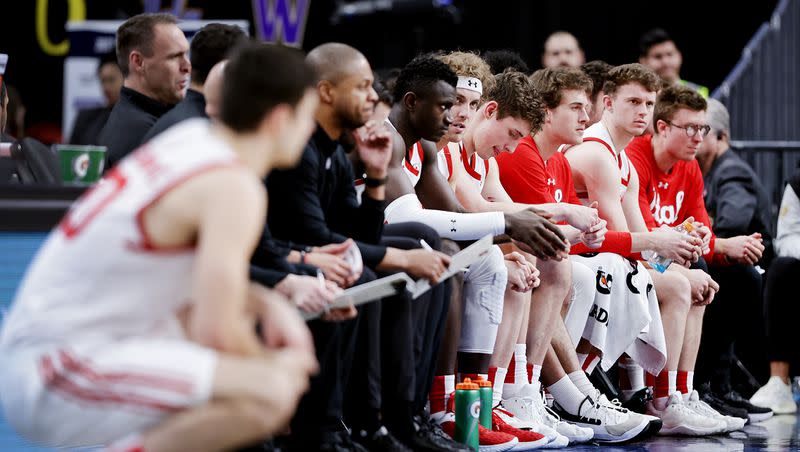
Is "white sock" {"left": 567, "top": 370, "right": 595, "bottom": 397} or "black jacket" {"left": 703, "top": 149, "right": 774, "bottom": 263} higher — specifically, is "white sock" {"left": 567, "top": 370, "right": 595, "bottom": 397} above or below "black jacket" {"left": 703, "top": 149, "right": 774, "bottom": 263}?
below

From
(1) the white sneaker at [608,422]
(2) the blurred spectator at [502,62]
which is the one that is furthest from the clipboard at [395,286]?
(2) the blurred spectator at [502,62]

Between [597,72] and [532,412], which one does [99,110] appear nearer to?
[597,72]

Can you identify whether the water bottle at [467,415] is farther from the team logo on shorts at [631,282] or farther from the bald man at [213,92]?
the team logo on shorts at [631,282]

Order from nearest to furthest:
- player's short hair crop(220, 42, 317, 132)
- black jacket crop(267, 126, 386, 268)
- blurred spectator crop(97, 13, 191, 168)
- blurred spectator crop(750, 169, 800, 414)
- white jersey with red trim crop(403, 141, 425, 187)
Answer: player's short hair crop(220, 42, 317, 132) → black jacket crop(267, 126, 386, 268) → white jersey with red trim crop(403, 141, 425, 187) → blurred spectator crop(97, 13, 191, 168) → blurred spectator crop(750, 169, 800, 414)

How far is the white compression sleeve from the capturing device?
428cm

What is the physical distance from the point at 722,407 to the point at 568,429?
4.46 feet

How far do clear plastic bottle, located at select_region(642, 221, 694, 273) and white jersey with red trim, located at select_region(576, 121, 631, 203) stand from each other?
29 centimetres

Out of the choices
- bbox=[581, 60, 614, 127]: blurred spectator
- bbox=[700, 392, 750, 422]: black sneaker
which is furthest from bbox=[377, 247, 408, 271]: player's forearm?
bbox=[700, 392, 750, 422]: black sneaker

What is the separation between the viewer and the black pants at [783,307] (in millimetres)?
6539

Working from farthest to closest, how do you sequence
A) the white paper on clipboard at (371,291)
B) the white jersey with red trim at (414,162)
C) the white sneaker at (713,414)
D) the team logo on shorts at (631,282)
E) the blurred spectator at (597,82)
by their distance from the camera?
the blurred spectator at (597,82), the white sneaker at (713,414), the team logo on shorts at (631,282), the white jersey with red trim at (414,162), the white paper on clipboard at (371,291)

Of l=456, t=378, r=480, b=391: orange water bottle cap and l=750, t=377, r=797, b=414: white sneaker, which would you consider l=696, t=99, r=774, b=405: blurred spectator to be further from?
l=456, t=378, r=480, b=391: orange water bottle cap

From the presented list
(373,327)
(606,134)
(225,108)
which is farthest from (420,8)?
(225,108)

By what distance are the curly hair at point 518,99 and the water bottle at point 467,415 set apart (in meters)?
1.21

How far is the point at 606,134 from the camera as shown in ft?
18.0
